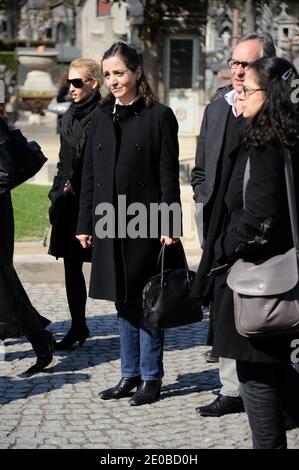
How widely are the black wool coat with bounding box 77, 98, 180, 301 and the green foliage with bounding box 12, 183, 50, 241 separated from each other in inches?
188

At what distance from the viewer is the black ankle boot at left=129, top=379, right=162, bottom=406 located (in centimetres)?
558

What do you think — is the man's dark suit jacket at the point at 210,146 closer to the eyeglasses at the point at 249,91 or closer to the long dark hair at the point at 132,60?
the long dark hair at the point at 132,60

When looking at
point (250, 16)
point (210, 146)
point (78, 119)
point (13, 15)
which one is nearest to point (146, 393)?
point (210, 146)

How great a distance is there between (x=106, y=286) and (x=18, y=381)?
101 centimetres

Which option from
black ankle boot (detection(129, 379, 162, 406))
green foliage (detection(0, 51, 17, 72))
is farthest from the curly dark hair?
green foliage (detection(0, 51, 17, 72))

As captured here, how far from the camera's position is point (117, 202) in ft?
17.9

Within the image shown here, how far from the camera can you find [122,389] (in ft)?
18.7

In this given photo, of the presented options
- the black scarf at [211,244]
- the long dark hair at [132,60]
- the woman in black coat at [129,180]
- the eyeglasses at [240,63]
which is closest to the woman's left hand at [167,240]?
the woman in black coat at [129,180]

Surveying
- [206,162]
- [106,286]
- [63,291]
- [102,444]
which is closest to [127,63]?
[206,162]

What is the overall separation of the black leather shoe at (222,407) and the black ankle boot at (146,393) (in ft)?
1.07

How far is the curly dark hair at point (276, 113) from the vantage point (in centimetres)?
387

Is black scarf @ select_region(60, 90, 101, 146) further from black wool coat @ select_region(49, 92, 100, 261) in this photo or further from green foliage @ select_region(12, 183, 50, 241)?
green foliage @ select_region(12, 183, 50, 241)

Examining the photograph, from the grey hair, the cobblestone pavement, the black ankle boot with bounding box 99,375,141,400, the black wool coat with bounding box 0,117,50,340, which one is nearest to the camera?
the cobblestone pavement

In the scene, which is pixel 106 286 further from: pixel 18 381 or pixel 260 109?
pixel 260 109
